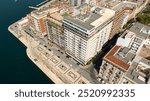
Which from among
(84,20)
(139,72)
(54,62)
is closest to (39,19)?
(54,62)

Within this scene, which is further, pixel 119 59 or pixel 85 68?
pixel 85 68

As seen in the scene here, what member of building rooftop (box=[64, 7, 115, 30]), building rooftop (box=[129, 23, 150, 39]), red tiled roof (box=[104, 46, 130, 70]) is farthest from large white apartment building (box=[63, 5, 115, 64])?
building rooftop (box=[129, 23, 150, 39])

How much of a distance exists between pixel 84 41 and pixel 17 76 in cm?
5816

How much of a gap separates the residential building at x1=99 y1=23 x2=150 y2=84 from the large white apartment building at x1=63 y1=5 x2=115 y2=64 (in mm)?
15256

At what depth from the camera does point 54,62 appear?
11650 cm

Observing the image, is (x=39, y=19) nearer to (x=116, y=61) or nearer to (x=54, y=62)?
(x=54, y=62)

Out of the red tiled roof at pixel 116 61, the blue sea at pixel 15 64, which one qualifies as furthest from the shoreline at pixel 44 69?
the red tiled roof at pixel 116 61

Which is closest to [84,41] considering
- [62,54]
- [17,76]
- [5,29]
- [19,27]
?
[62,54]

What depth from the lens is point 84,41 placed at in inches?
3802

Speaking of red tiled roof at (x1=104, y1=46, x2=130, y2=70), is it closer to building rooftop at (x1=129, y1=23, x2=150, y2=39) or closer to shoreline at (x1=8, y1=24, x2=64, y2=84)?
building rooftop at (x1=129, y1=23, x2=150, y2=39)

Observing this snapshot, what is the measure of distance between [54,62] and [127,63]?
57.1 m

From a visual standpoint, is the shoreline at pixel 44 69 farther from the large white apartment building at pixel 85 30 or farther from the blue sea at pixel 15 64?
the large white apartment building at pixel 85 30

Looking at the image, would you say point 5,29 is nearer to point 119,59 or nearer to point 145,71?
point 119,59

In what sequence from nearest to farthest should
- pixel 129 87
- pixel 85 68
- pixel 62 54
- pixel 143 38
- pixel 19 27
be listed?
pixel 129 87, pixel 143 38, pixel 85 68, pixel 62 54, pixel 19 27
